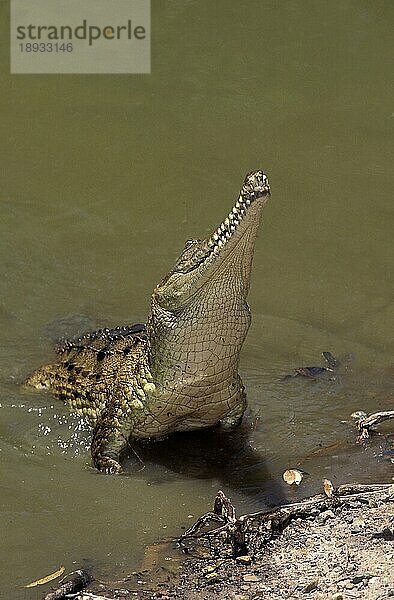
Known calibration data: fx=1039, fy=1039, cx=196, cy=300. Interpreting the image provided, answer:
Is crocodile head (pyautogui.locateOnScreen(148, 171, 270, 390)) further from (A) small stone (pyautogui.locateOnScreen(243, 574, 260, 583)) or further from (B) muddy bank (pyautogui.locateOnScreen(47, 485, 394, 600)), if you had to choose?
(A) small stone (pyautogui.locateOnScreen(243, 574, 260, 583))

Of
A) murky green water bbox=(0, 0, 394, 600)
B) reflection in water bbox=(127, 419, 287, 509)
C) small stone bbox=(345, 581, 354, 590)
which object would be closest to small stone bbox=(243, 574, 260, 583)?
small stone bbox=(345, 581, 354, 590)

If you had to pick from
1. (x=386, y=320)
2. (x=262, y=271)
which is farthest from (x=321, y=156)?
(x=386, y=320)

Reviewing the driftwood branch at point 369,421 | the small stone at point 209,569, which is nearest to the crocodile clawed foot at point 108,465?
the small stone at point 209,569

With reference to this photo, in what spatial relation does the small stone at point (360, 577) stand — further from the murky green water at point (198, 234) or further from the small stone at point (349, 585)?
the murky green water at point (198, 234)

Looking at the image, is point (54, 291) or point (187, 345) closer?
point (187, 345)

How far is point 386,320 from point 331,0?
283 inches

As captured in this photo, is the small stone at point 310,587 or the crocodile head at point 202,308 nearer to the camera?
the small stone at point 310,587

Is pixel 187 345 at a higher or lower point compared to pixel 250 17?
lower

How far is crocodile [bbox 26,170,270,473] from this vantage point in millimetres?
4977

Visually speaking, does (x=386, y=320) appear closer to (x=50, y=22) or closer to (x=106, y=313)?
(x=106, y=313)

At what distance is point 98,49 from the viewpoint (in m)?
12.0

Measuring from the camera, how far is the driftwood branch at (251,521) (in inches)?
169

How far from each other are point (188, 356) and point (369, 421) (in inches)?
39.5

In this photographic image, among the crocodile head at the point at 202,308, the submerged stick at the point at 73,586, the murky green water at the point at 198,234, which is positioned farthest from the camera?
the murky green water at the point at 198,234
